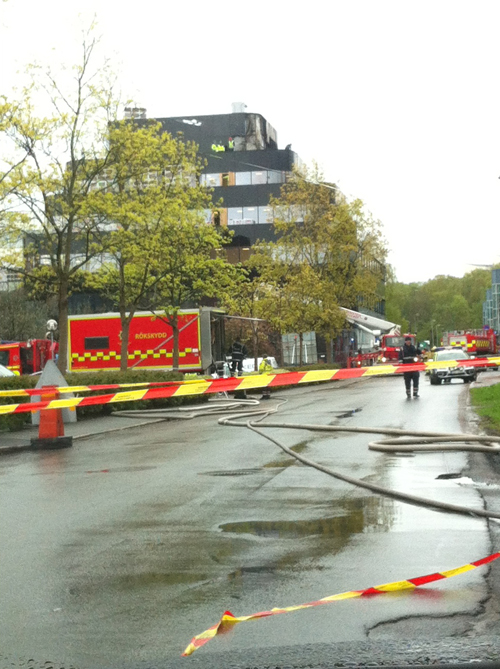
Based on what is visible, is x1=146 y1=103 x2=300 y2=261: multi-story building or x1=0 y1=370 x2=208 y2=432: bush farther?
x1=146 y1=103 x2=300 y2=261: multi-story building

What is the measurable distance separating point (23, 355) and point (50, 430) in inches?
1202

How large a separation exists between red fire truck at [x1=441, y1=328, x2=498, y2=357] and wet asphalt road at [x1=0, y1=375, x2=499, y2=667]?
71150 millimetres

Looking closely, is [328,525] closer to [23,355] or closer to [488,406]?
[488,406]

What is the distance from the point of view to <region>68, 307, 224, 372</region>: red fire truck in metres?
43.5

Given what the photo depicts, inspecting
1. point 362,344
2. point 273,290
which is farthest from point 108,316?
point 362,344

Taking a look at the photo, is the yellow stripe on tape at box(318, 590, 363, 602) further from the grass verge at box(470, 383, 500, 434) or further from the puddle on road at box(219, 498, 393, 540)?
the grass verge at box(470, 383, 500, 434)

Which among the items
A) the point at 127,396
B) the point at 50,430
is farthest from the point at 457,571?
the point at 50,430

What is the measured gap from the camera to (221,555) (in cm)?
699

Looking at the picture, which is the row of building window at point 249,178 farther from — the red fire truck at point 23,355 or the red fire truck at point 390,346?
the red fire truck at point 23,355

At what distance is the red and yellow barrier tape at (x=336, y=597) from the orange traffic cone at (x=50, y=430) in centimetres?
1081

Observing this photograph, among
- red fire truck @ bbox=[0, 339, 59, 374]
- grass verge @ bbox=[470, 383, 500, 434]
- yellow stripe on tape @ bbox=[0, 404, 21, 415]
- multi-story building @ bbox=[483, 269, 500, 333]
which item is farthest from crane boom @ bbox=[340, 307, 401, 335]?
multi-story building @ bbox=[483, 269, 500, 333]

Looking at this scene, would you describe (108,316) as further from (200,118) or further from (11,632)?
(200,118)

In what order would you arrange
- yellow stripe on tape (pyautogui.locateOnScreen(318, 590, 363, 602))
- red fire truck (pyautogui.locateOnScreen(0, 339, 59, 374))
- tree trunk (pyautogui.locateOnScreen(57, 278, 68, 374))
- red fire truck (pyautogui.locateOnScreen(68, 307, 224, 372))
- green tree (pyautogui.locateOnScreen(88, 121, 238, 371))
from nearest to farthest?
1. yellow stripe on tape (pyautogui.locateOnScreen(318, 590, 363, 602))
2. tree trunk (pyautogui.locateOnScreen(57, 278, 68, 374))
3. green tree (pyautogui.locateOnScreen(88, 121, 238, 371))
4. red fire truck (pyautogui.locateOnScreen(68, 307, 224, 372))
5. red fire truck (pyautogui.locateOnScreen(0, 339, 59, 374))

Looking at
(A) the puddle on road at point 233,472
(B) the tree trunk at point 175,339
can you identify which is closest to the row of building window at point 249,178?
(B) the tree trunk at point 175,339
